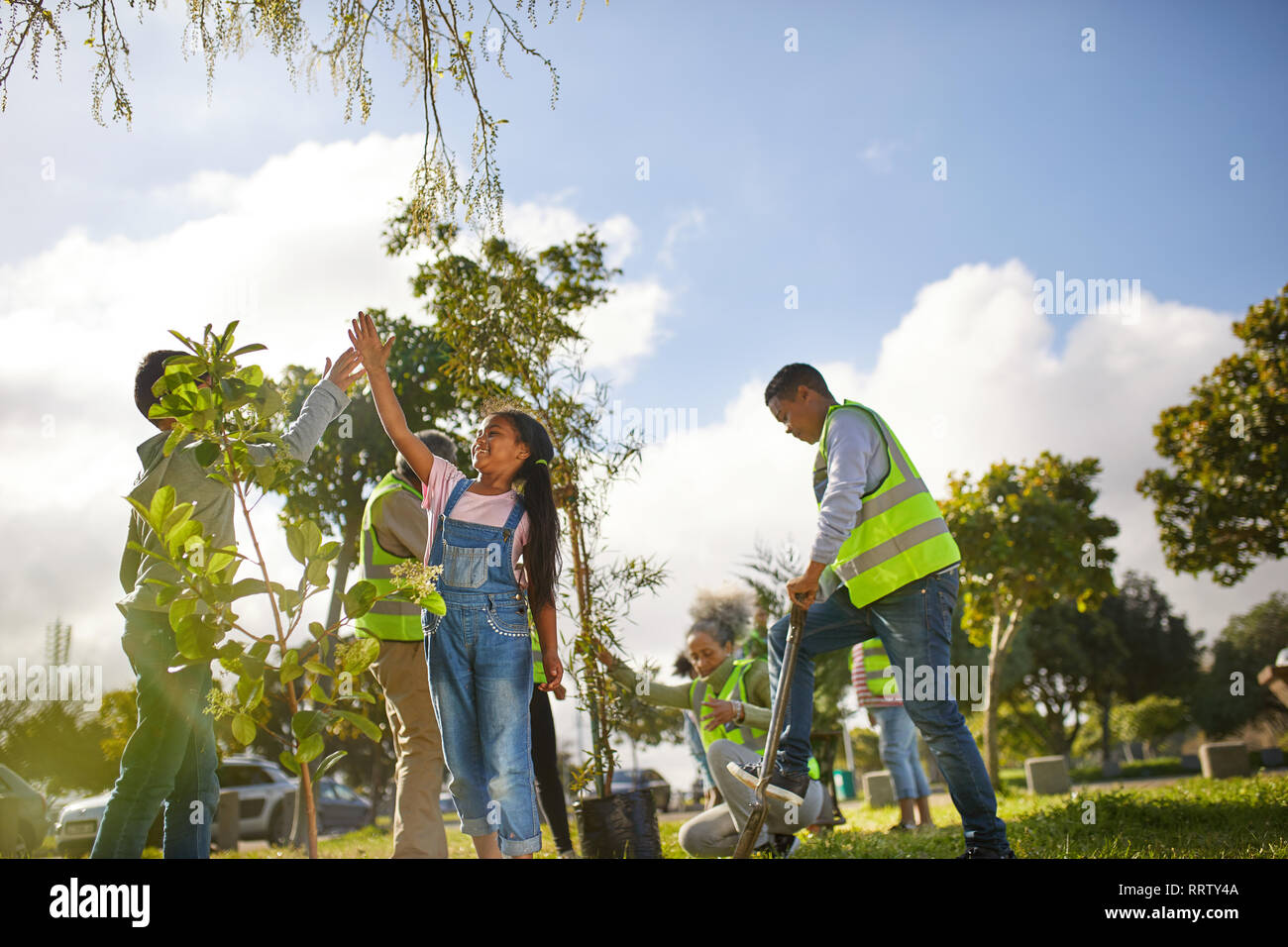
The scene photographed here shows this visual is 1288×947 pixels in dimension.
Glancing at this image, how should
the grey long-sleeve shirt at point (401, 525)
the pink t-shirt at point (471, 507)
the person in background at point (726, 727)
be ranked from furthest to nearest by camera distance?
the person in background at point (726, 727) < the grey long-sleeve shirt at point (401, 525) < the pink t-shirt at point (471, 507)

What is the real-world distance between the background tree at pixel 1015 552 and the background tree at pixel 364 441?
6628mm

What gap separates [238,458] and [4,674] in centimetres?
301

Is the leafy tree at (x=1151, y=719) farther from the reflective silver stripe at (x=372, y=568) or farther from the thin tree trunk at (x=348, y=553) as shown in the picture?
the reflective silver stripe at (x=372, y=568)

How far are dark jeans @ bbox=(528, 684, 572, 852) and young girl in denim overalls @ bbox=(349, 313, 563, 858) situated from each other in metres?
1.74

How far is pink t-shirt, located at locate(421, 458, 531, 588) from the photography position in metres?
3.29

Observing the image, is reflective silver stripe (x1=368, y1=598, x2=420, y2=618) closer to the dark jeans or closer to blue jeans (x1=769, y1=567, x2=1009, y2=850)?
the dark jeans

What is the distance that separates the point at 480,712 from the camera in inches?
122

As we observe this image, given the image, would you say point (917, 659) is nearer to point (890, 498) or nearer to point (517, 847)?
point (890, 498)

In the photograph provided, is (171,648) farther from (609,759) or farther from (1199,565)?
(1199,565)

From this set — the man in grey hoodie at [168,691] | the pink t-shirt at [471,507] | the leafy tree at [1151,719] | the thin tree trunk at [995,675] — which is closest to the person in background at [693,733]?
the pink t-shirt at [471,507]

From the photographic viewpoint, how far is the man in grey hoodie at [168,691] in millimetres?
2896

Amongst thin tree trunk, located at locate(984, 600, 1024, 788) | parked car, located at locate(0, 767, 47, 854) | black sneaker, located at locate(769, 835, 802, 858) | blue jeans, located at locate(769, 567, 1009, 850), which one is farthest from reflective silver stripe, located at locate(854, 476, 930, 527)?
thin tree trunk, located at locate(984, 600, 1024, 788)
